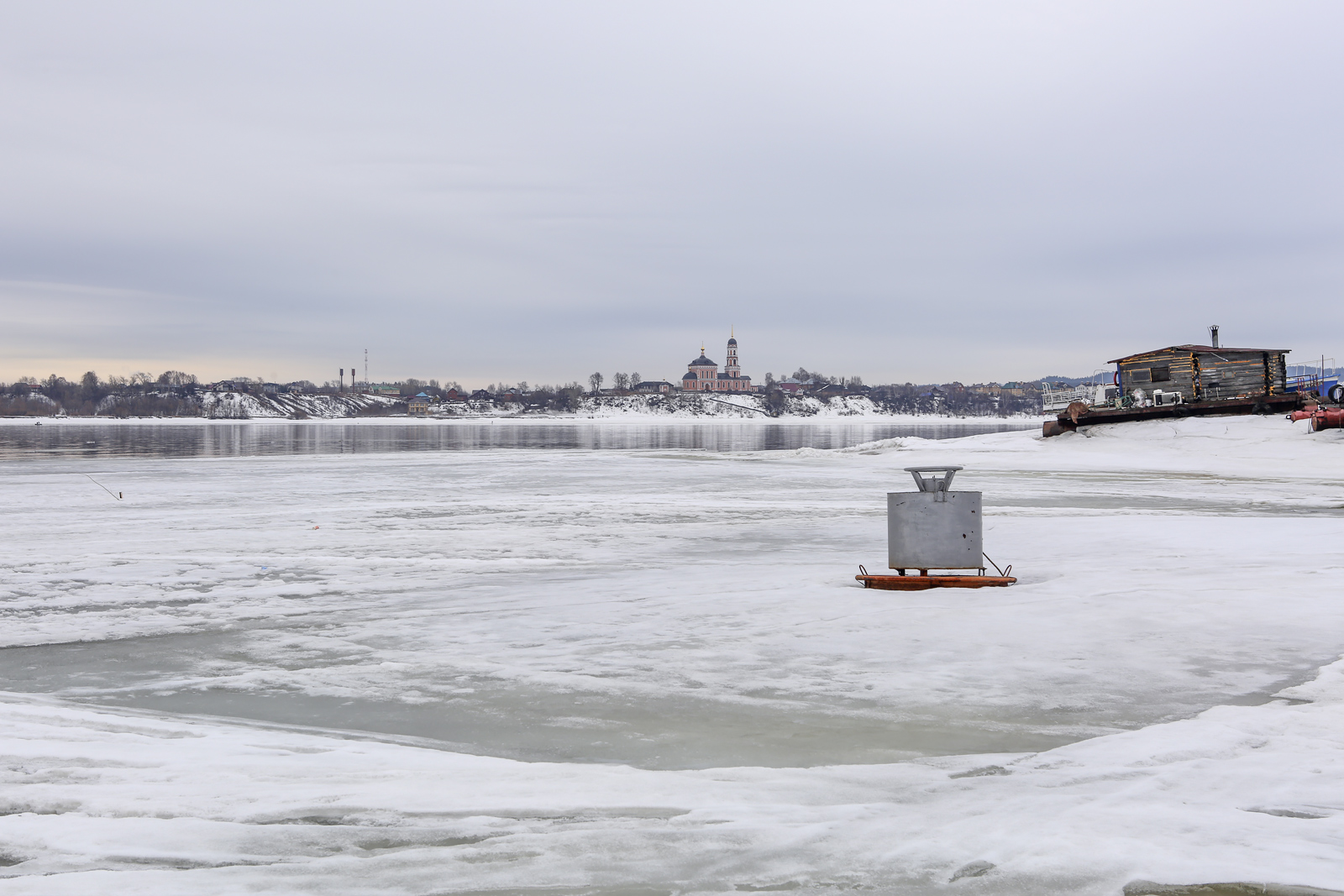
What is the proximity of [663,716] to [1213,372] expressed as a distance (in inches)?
Answer: 1926

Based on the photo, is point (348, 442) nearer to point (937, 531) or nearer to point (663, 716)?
point (937, 531)

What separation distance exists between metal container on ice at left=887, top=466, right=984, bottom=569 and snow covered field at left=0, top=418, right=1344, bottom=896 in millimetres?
690

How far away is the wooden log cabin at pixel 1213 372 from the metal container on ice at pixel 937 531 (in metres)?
40.6

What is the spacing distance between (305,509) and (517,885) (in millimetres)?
16250

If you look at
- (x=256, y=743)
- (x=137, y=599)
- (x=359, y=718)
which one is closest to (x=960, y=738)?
(x=359, y=718)

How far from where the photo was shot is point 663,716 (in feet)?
18.6

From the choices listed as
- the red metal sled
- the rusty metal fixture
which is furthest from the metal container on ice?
the rusty metal fixture

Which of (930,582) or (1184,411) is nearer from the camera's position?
(930,582)

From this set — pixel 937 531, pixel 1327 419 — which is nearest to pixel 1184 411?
pixel 1327 419

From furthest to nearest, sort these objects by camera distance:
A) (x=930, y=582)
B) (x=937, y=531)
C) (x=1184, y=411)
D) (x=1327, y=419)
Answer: (x=1184, y=411)
(x=1327, y=419)
(x=937, y=531)
(x=930, y=582)

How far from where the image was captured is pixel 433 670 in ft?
22.1

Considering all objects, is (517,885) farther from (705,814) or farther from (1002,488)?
(1002,488)

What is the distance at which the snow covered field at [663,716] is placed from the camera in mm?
3723

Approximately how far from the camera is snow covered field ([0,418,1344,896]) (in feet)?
12.2
